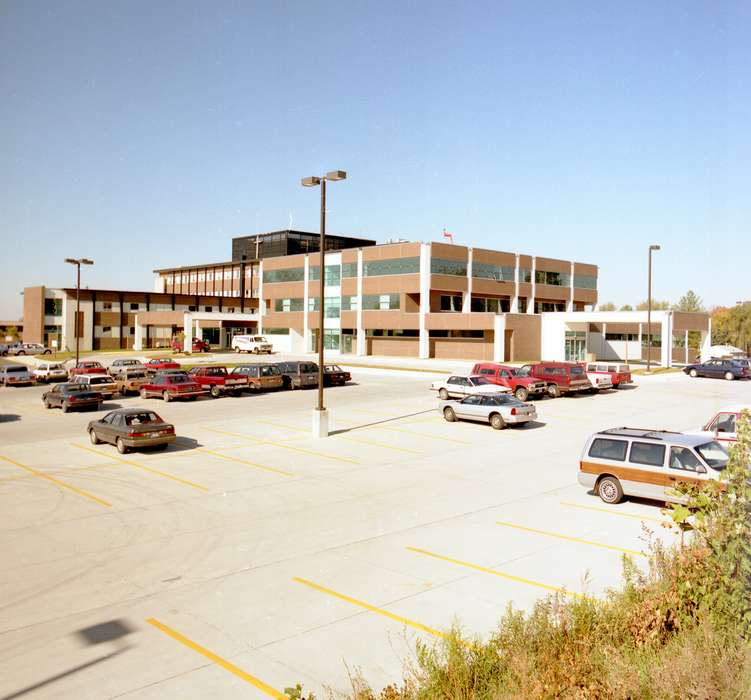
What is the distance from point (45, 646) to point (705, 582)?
26.6 feet

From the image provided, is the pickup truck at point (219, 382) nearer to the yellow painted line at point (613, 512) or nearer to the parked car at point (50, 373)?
the parked car at point (50, 373)

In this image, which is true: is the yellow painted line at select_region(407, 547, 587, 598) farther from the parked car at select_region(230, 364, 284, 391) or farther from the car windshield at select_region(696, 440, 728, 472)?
the parked car at select_region(230, 364, 284, 391)

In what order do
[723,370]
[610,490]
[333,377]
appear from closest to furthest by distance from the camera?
[610,490] < [333,377] < [723,370]

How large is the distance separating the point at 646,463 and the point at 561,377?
22366mm

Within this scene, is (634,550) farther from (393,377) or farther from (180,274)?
(180,274)

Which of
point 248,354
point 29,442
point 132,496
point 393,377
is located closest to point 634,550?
point 132,496

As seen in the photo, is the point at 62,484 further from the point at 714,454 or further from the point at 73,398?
the point at 73,398

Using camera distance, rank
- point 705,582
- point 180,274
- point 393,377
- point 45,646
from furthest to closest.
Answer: point 180,274
point 393,377
point 45,646
point 705,582

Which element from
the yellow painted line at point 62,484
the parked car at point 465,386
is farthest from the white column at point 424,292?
the yellow painted line at point 62,484

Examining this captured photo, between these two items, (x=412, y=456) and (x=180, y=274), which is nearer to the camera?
(x=412, y=456)

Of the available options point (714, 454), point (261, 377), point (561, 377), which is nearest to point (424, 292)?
point (261, 377)

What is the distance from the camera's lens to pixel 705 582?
25.3 feet

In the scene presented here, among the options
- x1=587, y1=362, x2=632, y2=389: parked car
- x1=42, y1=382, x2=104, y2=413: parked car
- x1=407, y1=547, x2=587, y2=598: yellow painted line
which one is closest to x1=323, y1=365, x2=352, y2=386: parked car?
x1=42, y1=382, x2=104, y2=413: parked car

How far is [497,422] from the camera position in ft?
87.2
